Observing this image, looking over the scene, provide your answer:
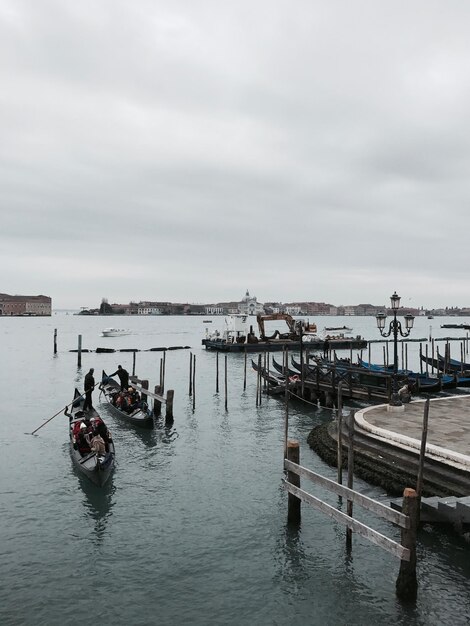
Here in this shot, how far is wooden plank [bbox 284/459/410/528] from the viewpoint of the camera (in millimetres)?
8109

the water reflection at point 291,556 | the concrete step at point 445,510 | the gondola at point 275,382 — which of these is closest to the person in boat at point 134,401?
the gondola at point 275,382

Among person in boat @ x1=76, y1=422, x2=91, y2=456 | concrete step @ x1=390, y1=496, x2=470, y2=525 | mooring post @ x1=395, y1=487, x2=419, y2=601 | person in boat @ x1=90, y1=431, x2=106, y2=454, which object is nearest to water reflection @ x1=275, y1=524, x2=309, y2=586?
mooring post @ x1=395, y1=487, x2=419, y2=601

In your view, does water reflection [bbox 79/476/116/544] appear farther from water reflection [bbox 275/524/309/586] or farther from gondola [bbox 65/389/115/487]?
water reflection [bbox 275/524/309/586]

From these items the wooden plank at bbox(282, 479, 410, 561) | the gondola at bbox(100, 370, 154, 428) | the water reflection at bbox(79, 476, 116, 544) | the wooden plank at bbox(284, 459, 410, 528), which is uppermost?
the wooden plank at bbox(284, 459, 410, 528)

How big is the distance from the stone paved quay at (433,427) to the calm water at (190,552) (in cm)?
167

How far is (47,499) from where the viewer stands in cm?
1345

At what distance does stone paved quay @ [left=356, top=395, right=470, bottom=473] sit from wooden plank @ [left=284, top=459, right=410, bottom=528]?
143 inches

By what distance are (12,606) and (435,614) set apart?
692 cm

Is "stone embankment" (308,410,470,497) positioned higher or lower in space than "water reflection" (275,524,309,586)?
higher

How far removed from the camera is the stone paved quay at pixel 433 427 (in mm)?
12367

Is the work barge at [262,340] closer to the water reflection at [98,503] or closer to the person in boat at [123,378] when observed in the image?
the person in boat at [123,378]

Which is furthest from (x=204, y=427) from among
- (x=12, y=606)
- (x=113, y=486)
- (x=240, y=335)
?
(x=240, y=335)

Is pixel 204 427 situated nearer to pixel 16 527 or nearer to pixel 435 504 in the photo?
pixel 16 527

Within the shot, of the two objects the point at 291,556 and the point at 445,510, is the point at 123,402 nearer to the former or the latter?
the point at 291,556
